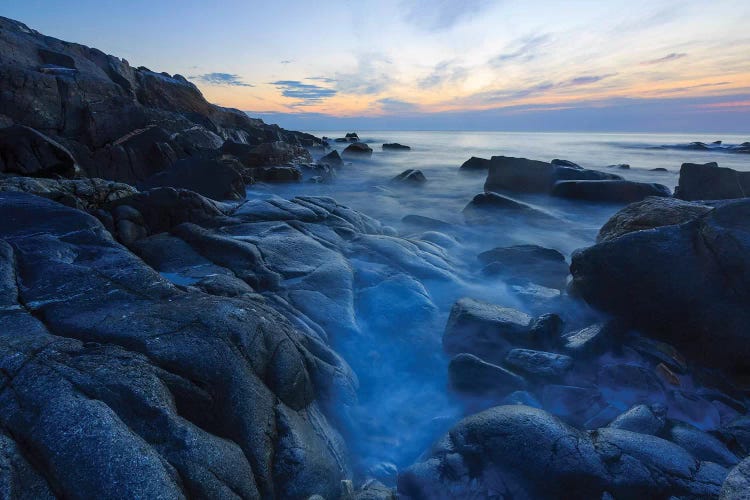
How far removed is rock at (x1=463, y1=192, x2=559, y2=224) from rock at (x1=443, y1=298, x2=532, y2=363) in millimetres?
7674

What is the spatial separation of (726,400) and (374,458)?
14.0 ft

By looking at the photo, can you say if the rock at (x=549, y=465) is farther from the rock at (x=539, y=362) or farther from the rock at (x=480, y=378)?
the rock at (x=539, y=362)

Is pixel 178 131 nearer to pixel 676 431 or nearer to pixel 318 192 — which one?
pixel 318 192

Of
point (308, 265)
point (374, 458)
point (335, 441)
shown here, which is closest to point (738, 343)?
point (374, 458)

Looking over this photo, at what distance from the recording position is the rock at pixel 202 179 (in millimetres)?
12469

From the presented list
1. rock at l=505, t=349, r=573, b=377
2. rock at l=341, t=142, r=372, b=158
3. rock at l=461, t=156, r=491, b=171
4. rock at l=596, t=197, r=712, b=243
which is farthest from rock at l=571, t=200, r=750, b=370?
rock at l=341, t=142, r=372, b=158

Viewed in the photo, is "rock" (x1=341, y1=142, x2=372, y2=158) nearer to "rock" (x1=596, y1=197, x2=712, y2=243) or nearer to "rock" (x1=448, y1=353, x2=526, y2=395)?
"rock" (x1=596, y1=197, x2=712, y2=243)

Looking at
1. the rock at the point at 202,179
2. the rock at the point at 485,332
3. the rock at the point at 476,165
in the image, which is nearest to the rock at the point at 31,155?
the rock at the point at 202,179

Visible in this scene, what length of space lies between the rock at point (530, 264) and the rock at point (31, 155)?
10627mm

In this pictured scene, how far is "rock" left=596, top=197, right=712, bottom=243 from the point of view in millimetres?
6574

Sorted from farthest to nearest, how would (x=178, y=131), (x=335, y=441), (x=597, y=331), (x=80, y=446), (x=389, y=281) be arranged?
(x=178, y=131) → (x=389, y=281) → (x=597, y=331) → (x=335, y=441) → (x=80, y=446)

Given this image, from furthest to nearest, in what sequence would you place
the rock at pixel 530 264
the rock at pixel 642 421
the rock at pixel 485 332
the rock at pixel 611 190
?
the rock at pixel 611 190
the rock at pixel 530 264
the rock at pixel 485 332
the rock at pixel 642 421

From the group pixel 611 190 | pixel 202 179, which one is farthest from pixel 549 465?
pixel 611 190

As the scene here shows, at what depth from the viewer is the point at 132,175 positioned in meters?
15.4
